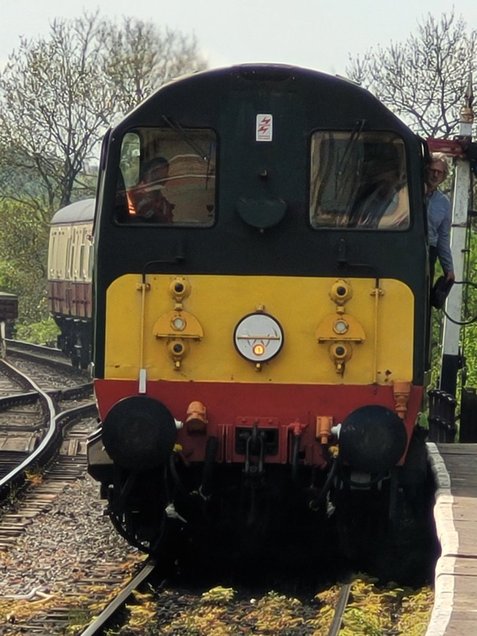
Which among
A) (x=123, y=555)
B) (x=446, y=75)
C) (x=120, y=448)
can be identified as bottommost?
(x=123, y=555)

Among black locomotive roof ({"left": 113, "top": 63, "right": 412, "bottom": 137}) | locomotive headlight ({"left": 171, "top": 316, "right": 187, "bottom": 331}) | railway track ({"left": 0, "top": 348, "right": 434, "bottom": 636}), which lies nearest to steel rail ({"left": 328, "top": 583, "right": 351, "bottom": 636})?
railway track ({"left": 0, "top": 348, "right": 434, "bottom": 636})

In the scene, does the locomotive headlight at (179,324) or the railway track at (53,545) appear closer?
the railway track at (53,545)

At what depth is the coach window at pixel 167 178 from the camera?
8.53 meters

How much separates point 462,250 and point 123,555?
20.1 ft

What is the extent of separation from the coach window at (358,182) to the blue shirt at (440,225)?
909 millimetres

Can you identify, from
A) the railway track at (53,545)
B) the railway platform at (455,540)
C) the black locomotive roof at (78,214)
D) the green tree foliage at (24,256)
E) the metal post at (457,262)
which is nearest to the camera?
the railway platform at (455,540)

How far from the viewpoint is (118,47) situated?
44.7 metres

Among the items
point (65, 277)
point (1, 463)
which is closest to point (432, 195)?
point (1, 463)

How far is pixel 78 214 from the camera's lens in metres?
29.8

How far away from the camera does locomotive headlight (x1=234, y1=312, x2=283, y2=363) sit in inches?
328

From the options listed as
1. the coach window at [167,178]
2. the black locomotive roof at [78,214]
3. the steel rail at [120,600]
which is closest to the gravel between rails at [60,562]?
the steel rail at [120,600]

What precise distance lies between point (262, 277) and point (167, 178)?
85cm

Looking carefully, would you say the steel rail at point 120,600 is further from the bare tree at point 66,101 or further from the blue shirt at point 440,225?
the bare tree at point 66,101

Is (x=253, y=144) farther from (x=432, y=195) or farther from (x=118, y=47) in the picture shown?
(x=118, y=47)
